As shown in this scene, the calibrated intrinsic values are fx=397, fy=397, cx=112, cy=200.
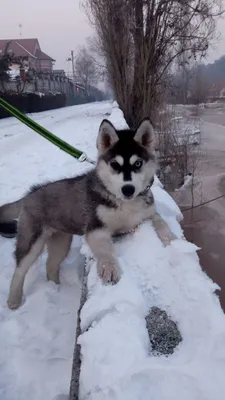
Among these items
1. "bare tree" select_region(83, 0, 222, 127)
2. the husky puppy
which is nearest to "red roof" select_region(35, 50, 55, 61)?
"bare tree" select_region(83, 0, 222, 127)

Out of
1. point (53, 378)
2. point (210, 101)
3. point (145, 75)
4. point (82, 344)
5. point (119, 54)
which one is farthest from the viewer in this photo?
point (210, 101)

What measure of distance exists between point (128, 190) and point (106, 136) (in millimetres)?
709

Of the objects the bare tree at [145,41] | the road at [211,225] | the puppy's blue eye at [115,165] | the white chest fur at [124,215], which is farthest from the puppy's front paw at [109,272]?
the bare tree at [145,41]

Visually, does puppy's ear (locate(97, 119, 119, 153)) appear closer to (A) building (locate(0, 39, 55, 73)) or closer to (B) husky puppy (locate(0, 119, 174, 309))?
(B) husky puppy (locate(0, 119, 174, 309))

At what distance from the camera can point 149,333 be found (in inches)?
87.4

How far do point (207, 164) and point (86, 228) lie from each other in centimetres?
1454

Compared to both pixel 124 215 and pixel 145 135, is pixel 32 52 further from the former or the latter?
pixel 124 215

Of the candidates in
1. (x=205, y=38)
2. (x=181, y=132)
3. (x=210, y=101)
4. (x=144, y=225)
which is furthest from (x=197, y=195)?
(x=210, y=101)

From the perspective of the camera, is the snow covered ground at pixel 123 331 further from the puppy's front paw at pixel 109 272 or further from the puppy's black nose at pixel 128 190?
the puppy's black nose at pixel 128 190

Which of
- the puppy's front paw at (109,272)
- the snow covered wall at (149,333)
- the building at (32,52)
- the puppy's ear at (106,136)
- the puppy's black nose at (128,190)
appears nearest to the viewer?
the snow covered wall at (149,333)

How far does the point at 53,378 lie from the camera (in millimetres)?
2844

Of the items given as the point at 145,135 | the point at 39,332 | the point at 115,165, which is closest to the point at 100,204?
the point at 115,165

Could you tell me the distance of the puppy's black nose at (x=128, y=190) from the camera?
10.4 ft

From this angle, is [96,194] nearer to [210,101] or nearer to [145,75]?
[145,75]
